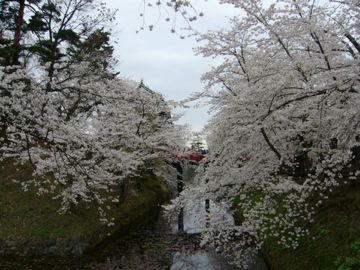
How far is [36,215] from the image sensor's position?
10.6m

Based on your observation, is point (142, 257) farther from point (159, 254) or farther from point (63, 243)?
point (63, 243)

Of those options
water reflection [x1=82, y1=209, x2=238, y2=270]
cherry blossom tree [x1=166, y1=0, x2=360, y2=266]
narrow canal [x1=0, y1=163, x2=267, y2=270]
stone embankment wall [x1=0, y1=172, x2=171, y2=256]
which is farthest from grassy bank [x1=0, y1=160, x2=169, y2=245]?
cherry blossom tree [x1=166, y1=0, x2=360, y2=266]

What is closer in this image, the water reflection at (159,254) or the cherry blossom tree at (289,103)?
the cherry blossom tree at (289,103)

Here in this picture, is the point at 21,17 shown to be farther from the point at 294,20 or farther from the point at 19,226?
the point at 294,20

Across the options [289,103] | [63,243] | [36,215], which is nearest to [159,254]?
[63,243]

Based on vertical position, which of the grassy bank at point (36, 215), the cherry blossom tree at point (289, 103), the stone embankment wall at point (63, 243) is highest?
the cherry blossom tree at point (289, 103)

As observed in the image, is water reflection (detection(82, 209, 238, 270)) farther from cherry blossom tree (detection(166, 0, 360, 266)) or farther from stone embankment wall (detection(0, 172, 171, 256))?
cherry blossom tree (detection(166, 0, 360, 266))

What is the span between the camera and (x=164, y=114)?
19.9 m

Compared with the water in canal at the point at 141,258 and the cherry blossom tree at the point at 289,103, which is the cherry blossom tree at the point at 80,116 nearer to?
the water in canal at the point at 141,258

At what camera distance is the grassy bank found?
379 inches

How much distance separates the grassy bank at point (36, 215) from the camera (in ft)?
31.6

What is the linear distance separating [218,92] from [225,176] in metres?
3.38

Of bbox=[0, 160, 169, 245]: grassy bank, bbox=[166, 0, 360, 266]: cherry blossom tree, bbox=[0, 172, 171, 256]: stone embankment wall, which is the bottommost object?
bbox=[0, 172, 171, 256]: stone embankment wall

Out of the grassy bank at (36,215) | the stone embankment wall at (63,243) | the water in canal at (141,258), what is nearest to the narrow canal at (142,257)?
the water in canal at (141,258)
